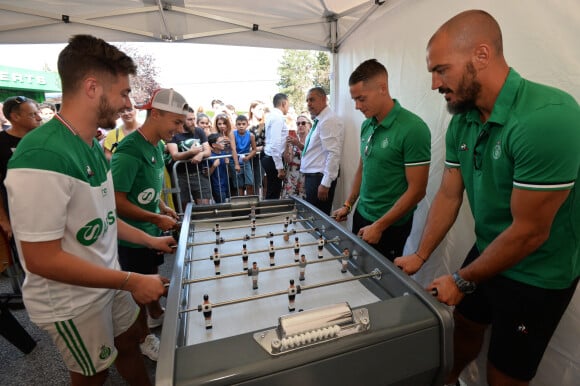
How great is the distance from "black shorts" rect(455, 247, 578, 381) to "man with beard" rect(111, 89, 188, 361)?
1.98 m

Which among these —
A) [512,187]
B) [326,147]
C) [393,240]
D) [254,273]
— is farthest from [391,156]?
[326,147]

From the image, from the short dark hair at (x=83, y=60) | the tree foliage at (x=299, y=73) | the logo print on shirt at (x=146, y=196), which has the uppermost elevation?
the tree foliage at (x=299, y=73)

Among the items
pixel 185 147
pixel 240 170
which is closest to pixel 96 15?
pixel 185 147

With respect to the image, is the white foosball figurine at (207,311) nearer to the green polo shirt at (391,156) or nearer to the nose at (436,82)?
the nose at (436,82)

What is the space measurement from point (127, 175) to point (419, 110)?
242 centimetres

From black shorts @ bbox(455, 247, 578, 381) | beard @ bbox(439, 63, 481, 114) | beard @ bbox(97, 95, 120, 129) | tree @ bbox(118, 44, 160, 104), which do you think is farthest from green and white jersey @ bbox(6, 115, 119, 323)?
tree @ bbox(118, 44, 160, 104)

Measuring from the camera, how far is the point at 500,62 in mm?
1174

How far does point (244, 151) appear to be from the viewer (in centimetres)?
531

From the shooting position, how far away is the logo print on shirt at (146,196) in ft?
6.63

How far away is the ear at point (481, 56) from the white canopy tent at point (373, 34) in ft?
2.40

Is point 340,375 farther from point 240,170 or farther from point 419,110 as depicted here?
point 240,170

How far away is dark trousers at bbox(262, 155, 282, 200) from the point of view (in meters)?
4.89

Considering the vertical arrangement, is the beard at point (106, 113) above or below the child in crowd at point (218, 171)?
above

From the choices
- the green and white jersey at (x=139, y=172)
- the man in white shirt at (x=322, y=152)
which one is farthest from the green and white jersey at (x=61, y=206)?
the man in white shirt at (x=322, y=152)
